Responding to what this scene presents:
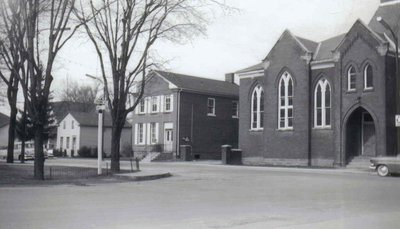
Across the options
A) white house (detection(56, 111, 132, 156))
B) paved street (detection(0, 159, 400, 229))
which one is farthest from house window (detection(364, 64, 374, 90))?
white house (detection(56, 111, 132, 156))

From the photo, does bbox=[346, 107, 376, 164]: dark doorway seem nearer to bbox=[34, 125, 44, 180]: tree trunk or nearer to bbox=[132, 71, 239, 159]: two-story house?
Result: bbox=[132, 71, 239, 159]: two-story house

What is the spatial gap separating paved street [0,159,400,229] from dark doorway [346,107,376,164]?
16.8m

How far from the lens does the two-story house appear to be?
153 ft

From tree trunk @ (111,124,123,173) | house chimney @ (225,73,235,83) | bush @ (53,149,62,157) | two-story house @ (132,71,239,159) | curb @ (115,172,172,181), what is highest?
house chimney @ (225,73,235,83)

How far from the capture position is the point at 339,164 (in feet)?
107

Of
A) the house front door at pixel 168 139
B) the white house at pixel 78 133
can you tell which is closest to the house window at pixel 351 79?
the house front door at pixel 168 139

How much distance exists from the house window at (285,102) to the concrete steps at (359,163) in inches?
233

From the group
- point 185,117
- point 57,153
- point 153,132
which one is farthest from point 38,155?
point 57,153

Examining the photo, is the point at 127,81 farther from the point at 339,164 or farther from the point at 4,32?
the point at 339,164

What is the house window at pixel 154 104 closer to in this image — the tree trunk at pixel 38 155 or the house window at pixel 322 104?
the house window at pixel 322 104

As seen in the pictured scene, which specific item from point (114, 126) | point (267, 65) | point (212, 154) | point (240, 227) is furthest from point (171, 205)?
point (212, 154)

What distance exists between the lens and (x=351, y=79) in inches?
1288

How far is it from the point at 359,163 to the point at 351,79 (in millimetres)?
5779

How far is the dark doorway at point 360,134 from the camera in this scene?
32.7 meters
